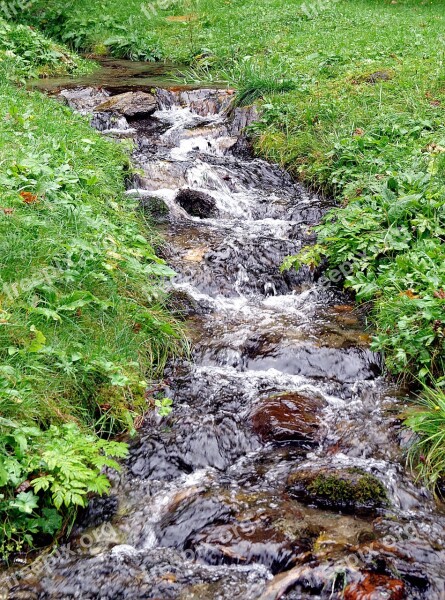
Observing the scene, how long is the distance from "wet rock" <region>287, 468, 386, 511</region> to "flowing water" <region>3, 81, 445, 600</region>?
10 millimetres

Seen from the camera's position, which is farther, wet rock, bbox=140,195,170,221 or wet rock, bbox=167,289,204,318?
wet rock, bbox=140,195,170,221

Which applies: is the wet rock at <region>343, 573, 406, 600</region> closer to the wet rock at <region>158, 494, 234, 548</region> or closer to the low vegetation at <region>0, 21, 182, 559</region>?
the wet rock at <region>158, 494, 234, 548</region>

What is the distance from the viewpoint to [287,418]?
5.33 meters

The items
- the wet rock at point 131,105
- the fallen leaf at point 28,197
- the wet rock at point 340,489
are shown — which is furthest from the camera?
the wet rock at point 131,105

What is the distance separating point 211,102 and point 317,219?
543 centimetres

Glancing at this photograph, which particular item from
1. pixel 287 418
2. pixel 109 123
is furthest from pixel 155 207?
pixel 287 418

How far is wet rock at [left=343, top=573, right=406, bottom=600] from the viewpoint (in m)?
3.56

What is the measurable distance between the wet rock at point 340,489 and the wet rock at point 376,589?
73 centimetres

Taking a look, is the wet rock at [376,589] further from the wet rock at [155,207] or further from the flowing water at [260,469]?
the wet rock at [155,207]

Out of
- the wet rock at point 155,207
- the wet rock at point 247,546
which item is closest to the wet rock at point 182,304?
the wet rock at point 155,207

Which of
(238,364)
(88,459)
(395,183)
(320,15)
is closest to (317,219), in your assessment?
(395,183)

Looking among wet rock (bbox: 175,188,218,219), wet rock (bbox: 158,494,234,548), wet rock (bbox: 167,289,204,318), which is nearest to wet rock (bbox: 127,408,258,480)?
wet rock (bbox: 158,494,234,548)

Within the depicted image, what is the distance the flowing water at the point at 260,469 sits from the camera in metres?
3.86

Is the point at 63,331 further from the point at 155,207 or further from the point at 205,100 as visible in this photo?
the point at 205,100
